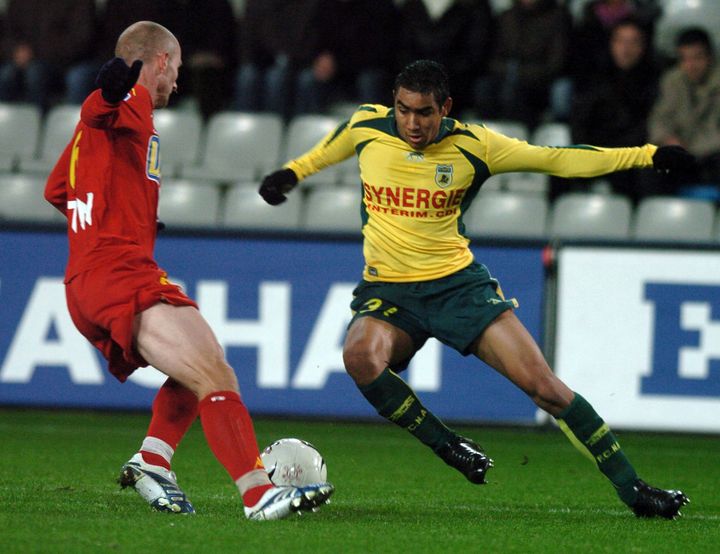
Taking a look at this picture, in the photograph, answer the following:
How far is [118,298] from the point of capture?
525 cm

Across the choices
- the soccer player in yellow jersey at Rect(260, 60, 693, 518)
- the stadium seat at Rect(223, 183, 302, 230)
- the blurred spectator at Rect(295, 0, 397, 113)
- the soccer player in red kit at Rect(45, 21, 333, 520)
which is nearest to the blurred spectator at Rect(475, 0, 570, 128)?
the blurred spectator at Rect(295, 0, 397, 113)

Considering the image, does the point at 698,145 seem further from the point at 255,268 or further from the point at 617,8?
the point at 255,268

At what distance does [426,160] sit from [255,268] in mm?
3409

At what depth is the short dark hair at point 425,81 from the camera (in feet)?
19.5

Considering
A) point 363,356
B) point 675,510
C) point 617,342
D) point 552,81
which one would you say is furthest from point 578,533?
point 552,81

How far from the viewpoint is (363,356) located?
19.7ft

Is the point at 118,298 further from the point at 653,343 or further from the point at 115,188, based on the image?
the point at 653,343

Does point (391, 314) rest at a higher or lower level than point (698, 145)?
lower

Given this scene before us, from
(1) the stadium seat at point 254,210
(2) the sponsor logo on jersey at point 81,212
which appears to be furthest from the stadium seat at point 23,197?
(2) the sponsor logo on jersey at point 81,212

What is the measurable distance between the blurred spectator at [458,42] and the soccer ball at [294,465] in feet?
20.6

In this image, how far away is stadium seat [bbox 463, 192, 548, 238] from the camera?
10.7 meters

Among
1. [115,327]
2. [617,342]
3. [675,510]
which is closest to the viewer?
[115,327]

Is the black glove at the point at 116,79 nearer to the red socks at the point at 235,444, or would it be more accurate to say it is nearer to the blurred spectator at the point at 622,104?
the red socks at the point at 235,444

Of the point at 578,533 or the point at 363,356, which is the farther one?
the point at 363,356
